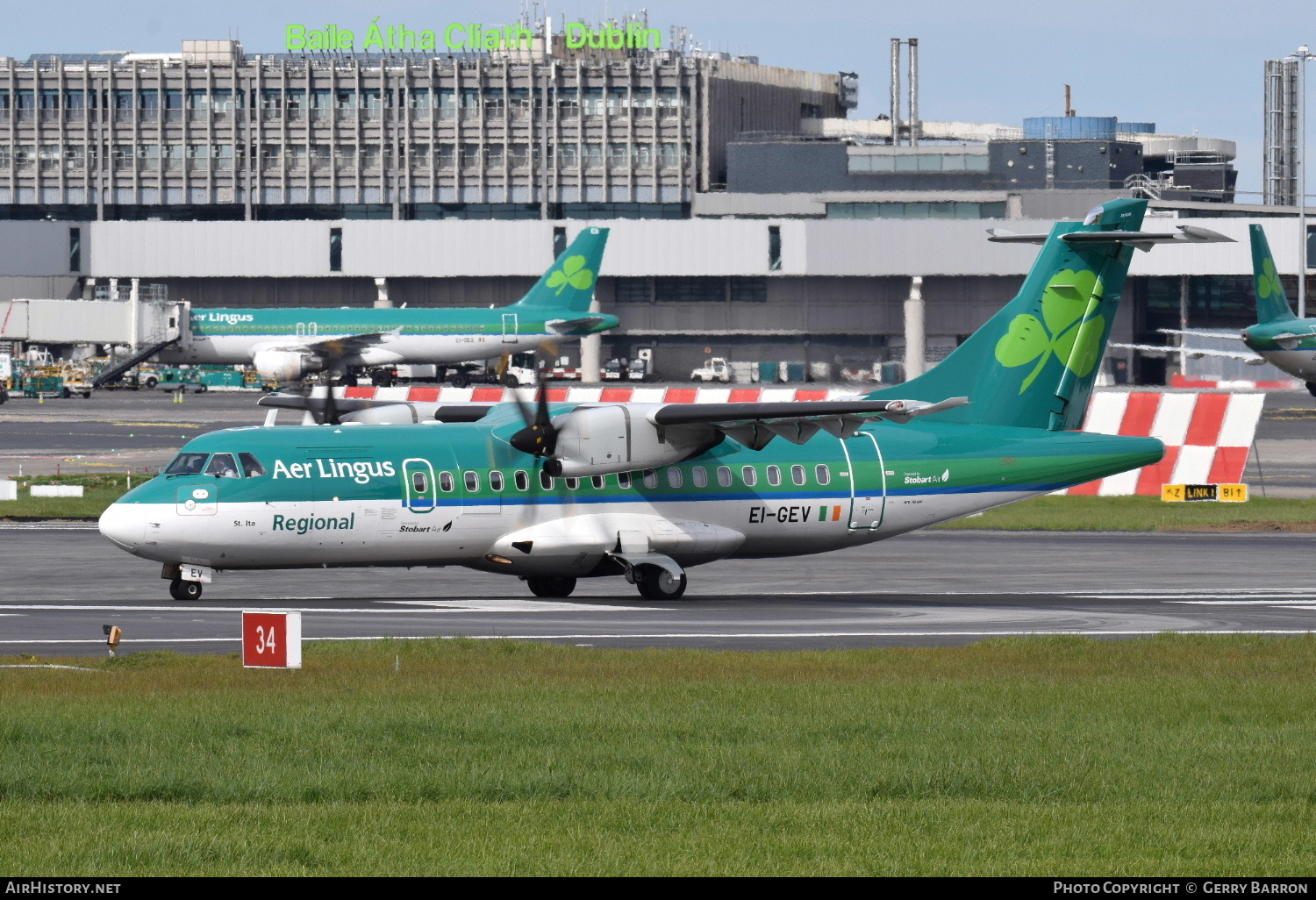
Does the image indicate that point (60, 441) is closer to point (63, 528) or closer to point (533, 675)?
point (63, 528)

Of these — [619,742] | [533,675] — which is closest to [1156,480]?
[533,675]

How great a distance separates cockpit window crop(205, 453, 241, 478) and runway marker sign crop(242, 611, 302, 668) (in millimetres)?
8783

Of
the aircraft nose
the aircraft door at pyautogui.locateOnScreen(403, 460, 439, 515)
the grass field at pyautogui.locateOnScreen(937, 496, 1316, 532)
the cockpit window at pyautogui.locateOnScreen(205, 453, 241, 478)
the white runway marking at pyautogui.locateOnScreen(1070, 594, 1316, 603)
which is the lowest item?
the grass field at pyautogui.locateOnScreen(937, 496, 1316, 532)

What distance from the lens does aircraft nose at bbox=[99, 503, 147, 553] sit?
97.6 ft

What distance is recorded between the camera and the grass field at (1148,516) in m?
47.5

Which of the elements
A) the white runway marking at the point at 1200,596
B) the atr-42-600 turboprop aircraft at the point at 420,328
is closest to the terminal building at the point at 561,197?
the atr-42-600 turboprop aircraft at the point at 420,328

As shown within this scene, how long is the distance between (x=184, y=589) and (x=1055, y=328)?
1832 centimetres

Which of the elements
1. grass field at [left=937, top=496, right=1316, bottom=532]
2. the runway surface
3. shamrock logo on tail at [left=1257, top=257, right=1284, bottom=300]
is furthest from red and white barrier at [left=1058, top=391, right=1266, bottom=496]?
shamrock logo on tail at [left=1257, top=257, right=1284, bottom=300]

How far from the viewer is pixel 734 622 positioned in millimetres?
29234

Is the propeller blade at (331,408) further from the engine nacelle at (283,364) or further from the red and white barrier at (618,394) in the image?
the engine nacelle at (283,364)

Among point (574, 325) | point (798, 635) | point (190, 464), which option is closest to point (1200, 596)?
point (798, 635)

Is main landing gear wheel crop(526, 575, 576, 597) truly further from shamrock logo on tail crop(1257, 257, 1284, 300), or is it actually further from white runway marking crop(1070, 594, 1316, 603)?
shamrock logo on tail crop(1257, 257, 1284, 300)

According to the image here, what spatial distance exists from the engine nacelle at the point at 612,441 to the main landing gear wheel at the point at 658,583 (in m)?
2.10

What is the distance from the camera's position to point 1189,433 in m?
54.2
